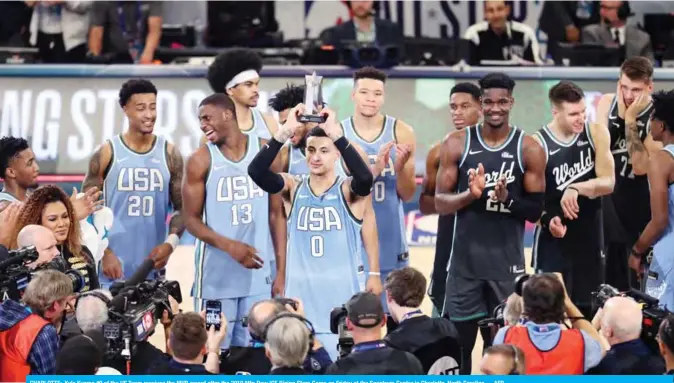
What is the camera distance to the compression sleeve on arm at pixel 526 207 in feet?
31.3

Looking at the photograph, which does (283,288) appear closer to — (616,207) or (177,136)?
(616,207)

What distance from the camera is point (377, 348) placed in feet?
24.1

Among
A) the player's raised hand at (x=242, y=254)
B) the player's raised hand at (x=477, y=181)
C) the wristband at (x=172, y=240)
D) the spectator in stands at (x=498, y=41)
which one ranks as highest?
the spectator in stands at (x=498, y=41)

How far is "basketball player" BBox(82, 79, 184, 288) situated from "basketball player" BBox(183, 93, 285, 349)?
0.95 metres

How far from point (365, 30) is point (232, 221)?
5.44 metres

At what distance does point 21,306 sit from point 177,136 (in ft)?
22.1

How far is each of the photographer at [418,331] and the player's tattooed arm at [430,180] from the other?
2646mm

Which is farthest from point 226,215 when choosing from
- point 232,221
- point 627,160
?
point 627,160

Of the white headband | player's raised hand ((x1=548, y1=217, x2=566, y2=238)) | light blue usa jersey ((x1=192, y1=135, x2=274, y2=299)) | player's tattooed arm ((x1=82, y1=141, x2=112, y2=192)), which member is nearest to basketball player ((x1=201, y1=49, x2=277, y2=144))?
the white headband

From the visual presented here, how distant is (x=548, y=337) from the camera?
24.5 ft

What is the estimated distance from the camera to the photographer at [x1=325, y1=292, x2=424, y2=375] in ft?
23.7

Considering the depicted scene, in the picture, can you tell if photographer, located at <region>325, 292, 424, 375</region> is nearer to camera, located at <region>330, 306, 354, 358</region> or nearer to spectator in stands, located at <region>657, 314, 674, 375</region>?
camera, located at <region>330, 306, 354, 358</region>

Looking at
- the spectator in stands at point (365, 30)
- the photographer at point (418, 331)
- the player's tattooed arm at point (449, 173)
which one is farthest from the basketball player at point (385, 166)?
the spectator in stands at point (365, 30)

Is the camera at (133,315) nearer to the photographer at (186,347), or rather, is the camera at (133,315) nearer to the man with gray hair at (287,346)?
the photographer at (186,347)
